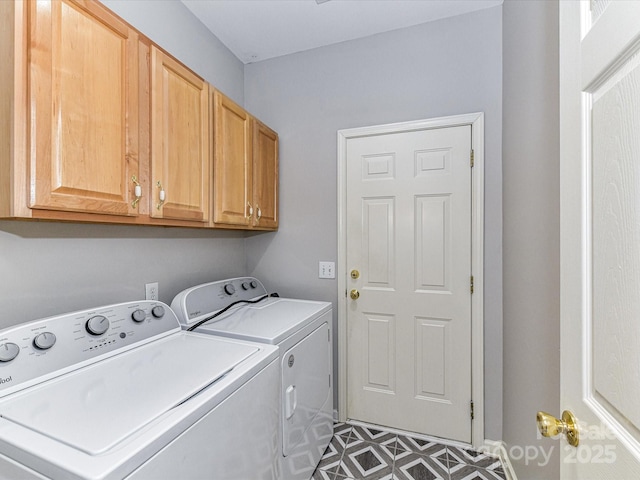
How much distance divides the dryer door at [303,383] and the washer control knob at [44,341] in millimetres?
818

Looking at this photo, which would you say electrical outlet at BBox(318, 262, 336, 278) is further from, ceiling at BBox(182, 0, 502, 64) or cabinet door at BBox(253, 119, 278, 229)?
ceiling at BBox(182, 0, 502, 64)

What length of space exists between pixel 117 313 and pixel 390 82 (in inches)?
80.7

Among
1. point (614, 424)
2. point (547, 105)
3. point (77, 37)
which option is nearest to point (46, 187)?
point (77, 37)

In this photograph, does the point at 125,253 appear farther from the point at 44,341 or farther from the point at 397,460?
the point at 397,460

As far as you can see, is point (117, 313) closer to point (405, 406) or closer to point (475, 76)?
point (405, 406)

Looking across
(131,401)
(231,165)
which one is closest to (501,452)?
(131,401)

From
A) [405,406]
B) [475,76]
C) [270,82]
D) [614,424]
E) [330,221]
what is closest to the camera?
[614,424]

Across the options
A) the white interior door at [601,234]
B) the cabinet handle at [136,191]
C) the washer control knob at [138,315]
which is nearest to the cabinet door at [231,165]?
the cabinet handle at [136,191]

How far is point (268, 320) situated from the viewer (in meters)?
1.59

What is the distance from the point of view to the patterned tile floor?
171cm

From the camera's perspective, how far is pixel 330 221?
2217 mm

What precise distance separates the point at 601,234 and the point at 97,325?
147 cm

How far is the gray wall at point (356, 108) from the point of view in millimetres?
1876

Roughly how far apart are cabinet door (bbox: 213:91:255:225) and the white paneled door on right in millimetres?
701
